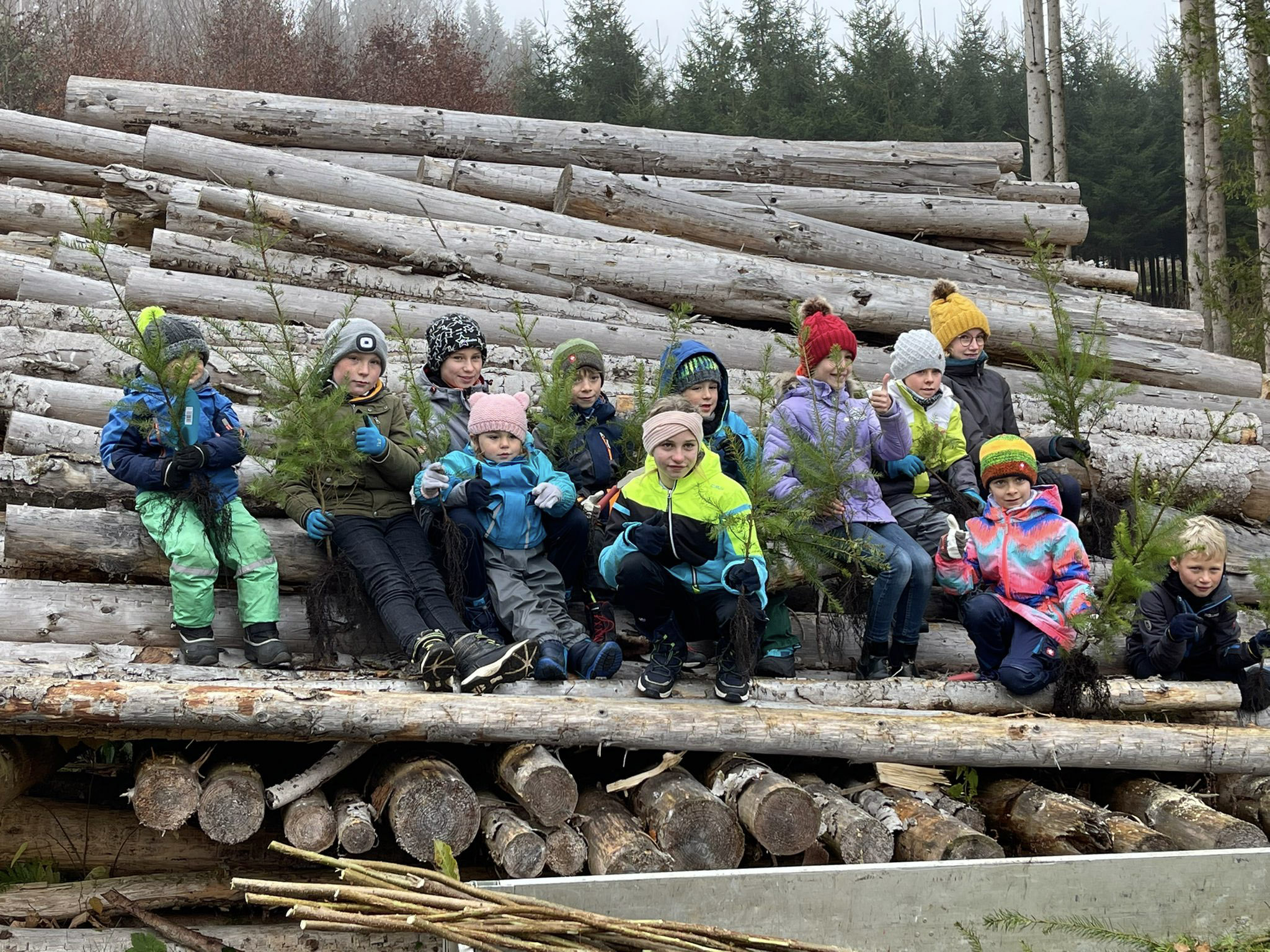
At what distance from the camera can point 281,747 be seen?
5.35 metres

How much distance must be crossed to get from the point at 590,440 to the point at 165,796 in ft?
9.59

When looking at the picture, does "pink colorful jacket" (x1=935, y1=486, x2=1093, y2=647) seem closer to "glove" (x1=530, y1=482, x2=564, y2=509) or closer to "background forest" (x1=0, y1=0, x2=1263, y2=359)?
"glove" (x1=530, y1=482, x2=564, y2=509)

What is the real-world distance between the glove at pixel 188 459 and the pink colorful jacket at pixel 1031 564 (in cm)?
375

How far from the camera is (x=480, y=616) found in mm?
6020

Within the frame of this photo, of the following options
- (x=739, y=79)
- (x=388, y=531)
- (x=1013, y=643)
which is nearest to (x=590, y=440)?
(x=388, y=531)

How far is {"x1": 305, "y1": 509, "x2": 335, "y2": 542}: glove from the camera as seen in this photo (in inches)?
228

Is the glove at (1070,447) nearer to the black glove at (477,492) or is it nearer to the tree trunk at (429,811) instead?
the black glove at (477,492)

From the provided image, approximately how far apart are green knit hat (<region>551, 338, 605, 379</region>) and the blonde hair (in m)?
3.17

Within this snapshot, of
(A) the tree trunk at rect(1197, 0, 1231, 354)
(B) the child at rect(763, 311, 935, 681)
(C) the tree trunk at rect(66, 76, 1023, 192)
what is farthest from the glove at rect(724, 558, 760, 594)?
(A) the tree trunk at rect(1197, 0, 1231, 354)

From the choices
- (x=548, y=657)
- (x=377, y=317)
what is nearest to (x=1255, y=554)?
(x=548, y=657)

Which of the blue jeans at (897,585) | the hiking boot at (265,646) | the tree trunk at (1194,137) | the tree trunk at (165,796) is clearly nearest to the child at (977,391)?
the blue jeans at (897,585)

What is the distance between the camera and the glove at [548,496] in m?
5.74

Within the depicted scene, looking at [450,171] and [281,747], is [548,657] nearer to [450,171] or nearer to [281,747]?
[281,747]

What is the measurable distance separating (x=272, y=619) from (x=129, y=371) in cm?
156
